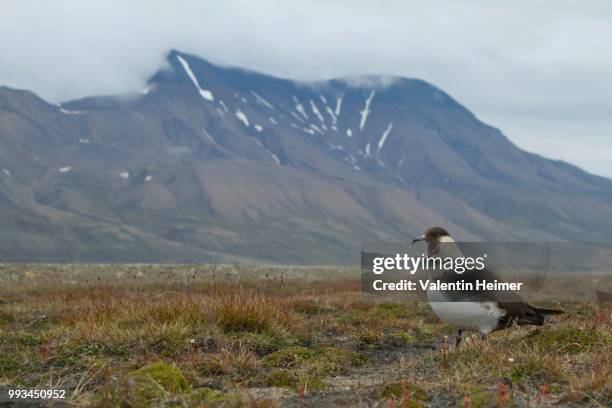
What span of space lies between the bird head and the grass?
→ 3.67 feet

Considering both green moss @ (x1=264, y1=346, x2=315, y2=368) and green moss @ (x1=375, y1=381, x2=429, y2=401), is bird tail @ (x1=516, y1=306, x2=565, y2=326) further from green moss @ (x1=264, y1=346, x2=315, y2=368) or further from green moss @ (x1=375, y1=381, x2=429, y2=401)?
green moss @ (x1=375, y1=381, x2=429, y2=401)

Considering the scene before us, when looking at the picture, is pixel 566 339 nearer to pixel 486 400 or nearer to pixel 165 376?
pixel 486 400

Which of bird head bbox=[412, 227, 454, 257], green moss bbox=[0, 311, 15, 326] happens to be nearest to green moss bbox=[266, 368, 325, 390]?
bird head bbox=[412, 227, 454, 257]

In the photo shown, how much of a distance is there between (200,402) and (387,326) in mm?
7189

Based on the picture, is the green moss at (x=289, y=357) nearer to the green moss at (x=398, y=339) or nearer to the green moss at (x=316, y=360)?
the green moss at (x=316, y=360)

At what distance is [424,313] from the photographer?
56.5ft

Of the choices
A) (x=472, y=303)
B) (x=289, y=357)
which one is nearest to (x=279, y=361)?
(x=289, y=357)

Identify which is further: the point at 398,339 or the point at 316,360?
the point at 398,339

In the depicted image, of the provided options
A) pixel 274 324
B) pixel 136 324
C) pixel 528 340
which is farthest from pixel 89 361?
pixel 528 340

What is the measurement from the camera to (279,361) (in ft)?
29.0

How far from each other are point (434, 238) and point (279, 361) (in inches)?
87.5

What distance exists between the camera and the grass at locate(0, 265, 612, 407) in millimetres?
6559

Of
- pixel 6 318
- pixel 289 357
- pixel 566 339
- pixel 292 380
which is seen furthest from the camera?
pixel 6 318

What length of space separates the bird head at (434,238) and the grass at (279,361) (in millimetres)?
1118
